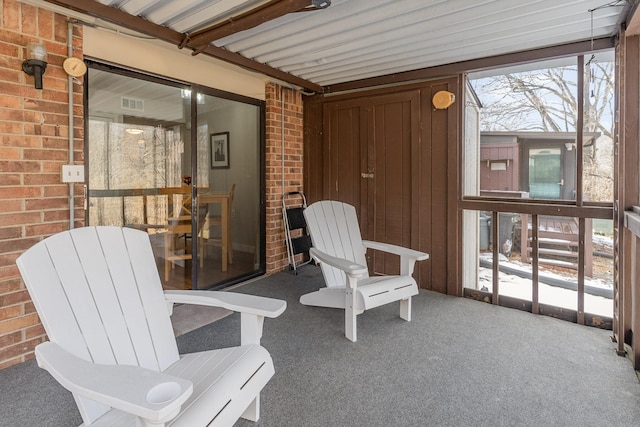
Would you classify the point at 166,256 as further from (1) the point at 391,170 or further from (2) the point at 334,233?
(1) the point at 391,170

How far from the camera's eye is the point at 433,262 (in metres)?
3.98

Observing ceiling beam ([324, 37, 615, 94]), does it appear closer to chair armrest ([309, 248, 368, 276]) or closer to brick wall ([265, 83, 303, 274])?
brick wall ([265, 83, 303, 274])

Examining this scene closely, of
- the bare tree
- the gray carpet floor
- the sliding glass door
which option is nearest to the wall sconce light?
the sliding glass door

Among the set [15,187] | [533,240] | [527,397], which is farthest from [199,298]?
[533,240]

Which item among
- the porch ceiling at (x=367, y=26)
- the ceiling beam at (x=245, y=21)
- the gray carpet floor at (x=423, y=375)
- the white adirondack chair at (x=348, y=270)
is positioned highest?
the porch ceiling at (x=367, y=26)

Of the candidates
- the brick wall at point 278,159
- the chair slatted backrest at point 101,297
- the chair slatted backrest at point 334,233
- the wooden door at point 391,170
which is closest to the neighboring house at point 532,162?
the wooden door at point 391,170

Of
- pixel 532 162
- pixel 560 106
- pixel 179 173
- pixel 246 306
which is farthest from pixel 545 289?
pixel 179 173

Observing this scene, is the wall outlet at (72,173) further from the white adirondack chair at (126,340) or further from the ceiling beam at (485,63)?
the ceiling beam at (485,63)

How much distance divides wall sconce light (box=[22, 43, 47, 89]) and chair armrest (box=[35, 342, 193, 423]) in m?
2.06

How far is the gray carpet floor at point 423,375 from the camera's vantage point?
1.88 metres

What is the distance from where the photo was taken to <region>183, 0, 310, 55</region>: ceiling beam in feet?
7.69

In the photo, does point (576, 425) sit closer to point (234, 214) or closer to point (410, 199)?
point (410, 199)

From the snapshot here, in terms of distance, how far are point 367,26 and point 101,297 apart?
2.70 m

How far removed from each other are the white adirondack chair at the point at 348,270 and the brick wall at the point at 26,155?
6.61ft
